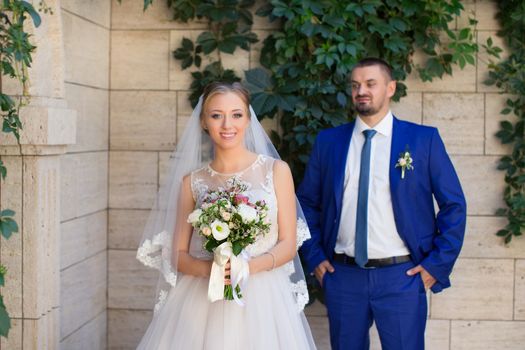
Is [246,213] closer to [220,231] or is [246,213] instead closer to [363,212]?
[220,231]

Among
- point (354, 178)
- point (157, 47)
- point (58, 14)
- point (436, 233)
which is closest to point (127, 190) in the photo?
point (157, 47)

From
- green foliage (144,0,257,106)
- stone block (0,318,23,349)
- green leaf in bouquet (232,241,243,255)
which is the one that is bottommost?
stone block (0,318,23,349)

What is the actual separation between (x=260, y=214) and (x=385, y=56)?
6.11ft

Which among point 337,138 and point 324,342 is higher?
point 337,138

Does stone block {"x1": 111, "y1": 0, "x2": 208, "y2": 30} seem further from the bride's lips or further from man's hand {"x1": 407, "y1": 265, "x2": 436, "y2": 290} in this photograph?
man's hand {"x1": 407, "y1": 265, "x2": 436, "y2": 290}

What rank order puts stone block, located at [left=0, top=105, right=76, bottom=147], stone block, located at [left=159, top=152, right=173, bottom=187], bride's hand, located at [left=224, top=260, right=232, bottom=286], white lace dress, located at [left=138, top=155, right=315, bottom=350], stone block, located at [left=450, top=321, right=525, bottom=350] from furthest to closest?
stone block, located at [left=159, top=152, right=173, bottom=187], stone block, located at [left=450, top=321, right=525, bottom=350], stone block, located at [left=0, top=105, right=76, bottom=147], white lace dress, located at [left=138, top=155, right=315, bottom=350], bride's hand, located at [left=224, top=260, right=232, bottom=286]

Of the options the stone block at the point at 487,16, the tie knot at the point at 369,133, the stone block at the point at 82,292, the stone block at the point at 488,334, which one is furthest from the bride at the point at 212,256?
the stone block at the point at 487,16

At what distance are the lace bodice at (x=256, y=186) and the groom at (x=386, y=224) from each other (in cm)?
57

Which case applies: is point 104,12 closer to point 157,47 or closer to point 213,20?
point 157,47

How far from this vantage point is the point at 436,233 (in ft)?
12.2

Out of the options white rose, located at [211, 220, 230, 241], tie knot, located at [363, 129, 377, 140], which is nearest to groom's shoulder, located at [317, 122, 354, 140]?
tie knot, located at [363, 129, 377, 140]

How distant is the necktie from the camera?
11.7 ft

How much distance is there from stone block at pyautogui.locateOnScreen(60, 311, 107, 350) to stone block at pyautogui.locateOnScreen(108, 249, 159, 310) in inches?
6.9

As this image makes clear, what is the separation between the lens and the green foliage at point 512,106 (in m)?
4.37
